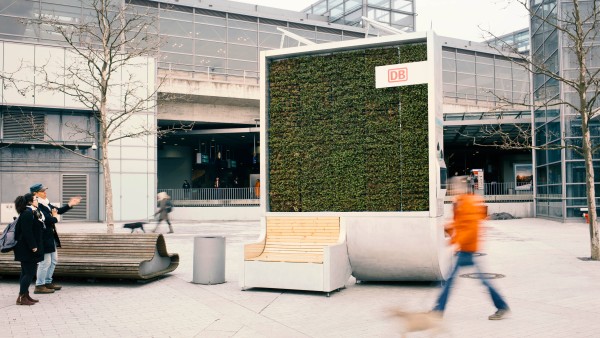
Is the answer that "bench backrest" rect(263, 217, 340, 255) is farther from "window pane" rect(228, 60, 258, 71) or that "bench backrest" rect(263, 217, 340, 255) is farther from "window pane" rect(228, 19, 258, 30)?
"window pane" rect(228, 19, 258, 30)

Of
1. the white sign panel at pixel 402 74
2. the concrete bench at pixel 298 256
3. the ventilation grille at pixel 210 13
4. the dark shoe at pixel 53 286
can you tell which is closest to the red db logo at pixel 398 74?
the white sign panel at pixel 402 74

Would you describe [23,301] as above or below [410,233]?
below

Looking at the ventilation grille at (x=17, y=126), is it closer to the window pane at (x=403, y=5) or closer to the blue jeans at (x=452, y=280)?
the blue jeans at (x=452, y=280)

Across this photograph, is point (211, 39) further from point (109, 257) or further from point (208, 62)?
point (109, 257)

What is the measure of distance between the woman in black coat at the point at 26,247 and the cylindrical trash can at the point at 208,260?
261 cm

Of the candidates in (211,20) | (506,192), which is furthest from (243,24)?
(506,192)

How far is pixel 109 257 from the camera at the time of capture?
34.2 feet

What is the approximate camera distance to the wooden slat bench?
9.84 metres

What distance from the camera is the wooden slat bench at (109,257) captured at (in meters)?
9.84

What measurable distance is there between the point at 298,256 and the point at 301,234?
1.78 ft

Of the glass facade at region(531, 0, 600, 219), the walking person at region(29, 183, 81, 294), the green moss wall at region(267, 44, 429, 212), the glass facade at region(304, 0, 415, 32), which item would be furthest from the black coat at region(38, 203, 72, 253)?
the glass facade at region(304, 0, 415, 32)

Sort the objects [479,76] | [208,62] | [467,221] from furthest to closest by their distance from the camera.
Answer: [479,76] → [208,62] → [467,221]

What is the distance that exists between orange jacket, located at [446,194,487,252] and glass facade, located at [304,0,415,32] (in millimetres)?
42012

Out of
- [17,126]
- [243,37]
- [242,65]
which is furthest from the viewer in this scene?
[243,37]
